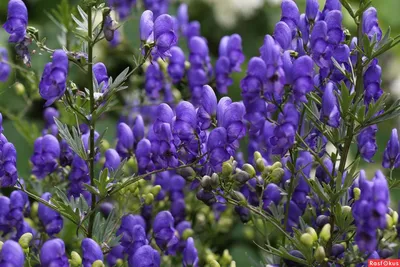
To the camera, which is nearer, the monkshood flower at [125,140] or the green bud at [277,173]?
the green bud at [277,173]

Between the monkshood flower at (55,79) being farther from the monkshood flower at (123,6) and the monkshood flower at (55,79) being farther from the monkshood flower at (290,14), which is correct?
A: the monkshood flower at (123,6)

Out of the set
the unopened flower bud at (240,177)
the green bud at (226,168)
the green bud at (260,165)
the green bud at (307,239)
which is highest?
the green bud at (260,165)

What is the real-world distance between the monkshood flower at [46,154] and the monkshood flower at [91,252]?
0.37 metres

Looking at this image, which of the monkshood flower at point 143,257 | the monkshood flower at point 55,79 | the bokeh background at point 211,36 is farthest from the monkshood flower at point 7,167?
the bokeh background at point 211,36

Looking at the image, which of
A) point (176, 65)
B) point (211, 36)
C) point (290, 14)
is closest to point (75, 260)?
point (290, 14)

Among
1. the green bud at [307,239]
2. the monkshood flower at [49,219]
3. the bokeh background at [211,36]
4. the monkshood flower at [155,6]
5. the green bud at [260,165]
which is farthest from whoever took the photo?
the bokeh background at [211,36]

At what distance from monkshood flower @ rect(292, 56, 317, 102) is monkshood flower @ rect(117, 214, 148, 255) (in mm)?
384

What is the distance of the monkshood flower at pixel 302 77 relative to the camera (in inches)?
44.4

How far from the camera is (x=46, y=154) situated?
1.48 metres

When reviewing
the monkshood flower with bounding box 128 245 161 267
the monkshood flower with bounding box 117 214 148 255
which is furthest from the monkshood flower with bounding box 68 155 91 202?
the monkshood flower with bounding box 128 245 161 267

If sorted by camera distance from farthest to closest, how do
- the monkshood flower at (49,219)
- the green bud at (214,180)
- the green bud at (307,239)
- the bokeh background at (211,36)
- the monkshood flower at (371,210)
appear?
the bokeh background at (211,36), the monkshood flower at (49,219), the green bud at (214,180), the green bud at (307,239), the monkshood flower at (371,210)

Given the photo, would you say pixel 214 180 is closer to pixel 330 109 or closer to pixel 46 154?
pixel 330 109

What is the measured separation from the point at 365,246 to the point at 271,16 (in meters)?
2.42

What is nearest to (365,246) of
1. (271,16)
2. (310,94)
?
(310,94)
